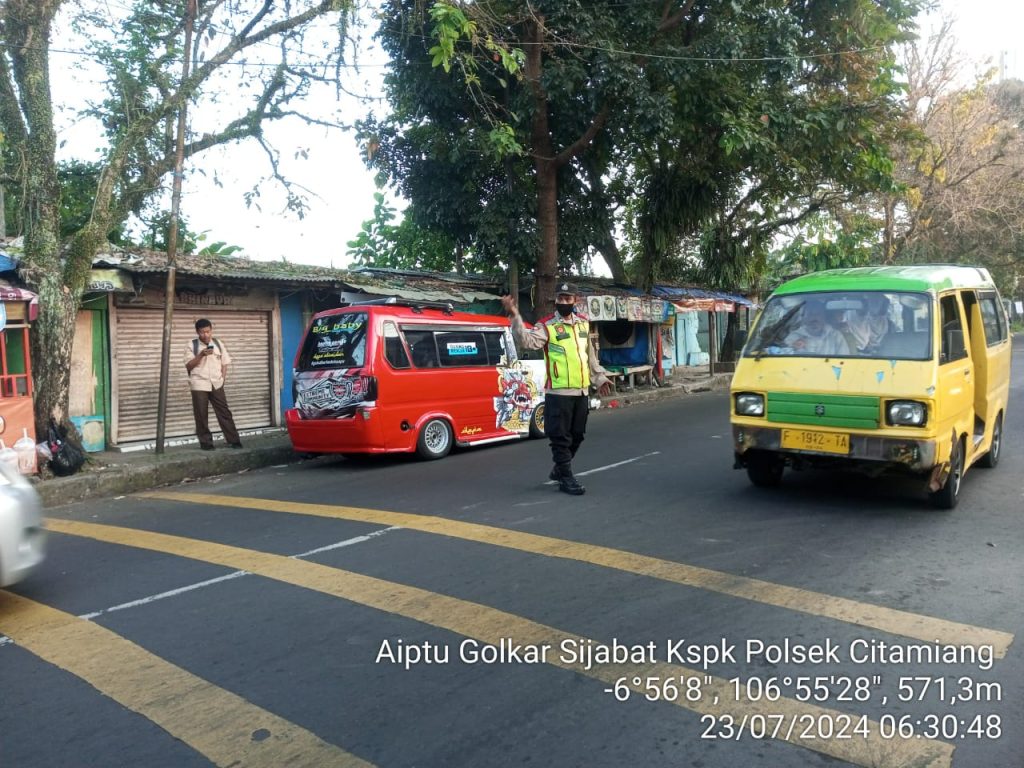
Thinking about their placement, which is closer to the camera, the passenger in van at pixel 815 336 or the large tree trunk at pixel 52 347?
the passenger in van at pixel 815 336

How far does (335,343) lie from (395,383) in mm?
893

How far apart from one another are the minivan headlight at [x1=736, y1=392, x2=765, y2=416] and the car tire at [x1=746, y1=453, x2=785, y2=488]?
1.87 feet

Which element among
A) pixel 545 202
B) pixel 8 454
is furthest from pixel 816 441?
pixel 545 202

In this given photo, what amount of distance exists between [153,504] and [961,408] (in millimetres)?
7570

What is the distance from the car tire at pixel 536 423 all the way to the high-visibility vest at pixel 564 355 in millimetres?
4552

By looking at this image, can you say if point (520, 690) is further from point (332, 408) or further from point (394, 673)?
point (332, 408)

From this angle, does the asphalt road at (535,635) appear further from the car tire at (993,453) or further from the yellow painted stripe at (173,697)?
the car tire at (993,453)

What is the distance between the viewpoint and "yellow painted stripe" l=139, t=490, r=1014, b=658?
13.6 feet

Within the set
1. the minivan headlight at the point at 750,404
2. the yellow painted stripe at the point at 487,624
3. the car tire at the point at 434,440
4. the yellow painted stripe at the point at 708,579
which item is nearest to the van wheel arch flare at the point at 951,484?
the minivan headlight at the point at 750,404

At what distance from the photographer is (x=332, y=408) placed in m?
9.95

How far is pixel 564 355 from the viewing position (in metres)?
7.52

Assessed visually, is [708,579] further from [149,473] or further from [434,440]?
[149,473]

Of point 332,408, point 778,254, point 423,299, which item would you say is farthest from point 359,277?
point 778,254

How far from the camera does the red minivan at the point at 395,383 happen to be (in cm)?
976
